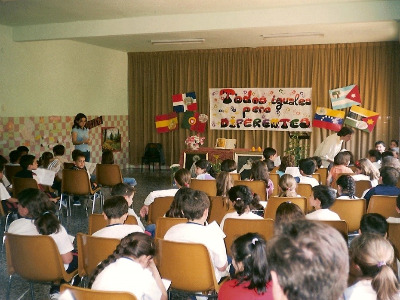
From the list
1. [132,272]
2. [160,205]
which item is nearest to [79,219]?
[160,205]

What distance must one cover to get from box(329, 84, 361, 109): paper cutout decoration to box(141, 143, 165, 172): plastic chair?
462cm

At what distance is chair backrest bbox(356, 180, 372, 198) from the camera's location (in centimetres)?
579

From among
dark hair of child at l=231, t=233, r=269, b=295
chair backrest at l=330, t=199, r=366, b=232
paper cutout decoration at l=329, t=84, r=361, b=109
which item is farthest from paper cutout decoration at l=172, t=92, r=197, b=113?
dark hair of child at l=231, t=233, r=269, b=295

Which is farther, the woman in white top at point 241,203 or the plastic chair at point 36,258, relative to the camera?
the woman in white top at point 241,203

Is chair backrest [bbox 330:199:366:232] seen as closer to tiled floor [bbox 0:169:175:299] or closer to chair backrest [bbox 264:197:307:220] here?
chair backrest [bbox 264:197:307:220]

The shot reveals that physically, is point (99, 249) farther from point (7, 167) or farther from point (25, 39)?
point (25, 39)

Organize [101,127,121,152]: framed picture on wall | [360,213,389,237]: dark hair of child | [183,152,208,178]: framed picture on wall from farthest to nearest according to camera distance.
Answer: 1. [101,127,121,152]: framed picture on wall
2. [183,152,208,178]: framed picture on wall
3. [360,213,389,237]: dark hair of child

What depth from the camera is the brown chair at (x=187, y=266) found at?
Result: 3.09 metres

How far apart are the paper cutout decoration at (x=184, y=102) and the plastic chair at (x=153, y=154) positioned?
1.14 m

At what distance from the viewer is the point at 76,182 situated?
7.02 metres

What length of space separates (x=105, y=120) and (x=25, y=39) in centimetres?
364

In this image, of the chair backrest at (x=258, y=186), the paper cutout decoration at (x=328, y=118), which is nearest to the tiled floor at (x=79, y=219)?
the chair backrest at (x=258, y=186)

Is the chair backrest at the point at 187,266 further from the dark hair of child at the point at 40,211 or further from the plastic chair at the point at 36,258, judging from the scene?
the dark hair of child at the point at 40,211

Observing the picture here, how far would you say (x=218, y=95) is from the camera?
1248 cm
